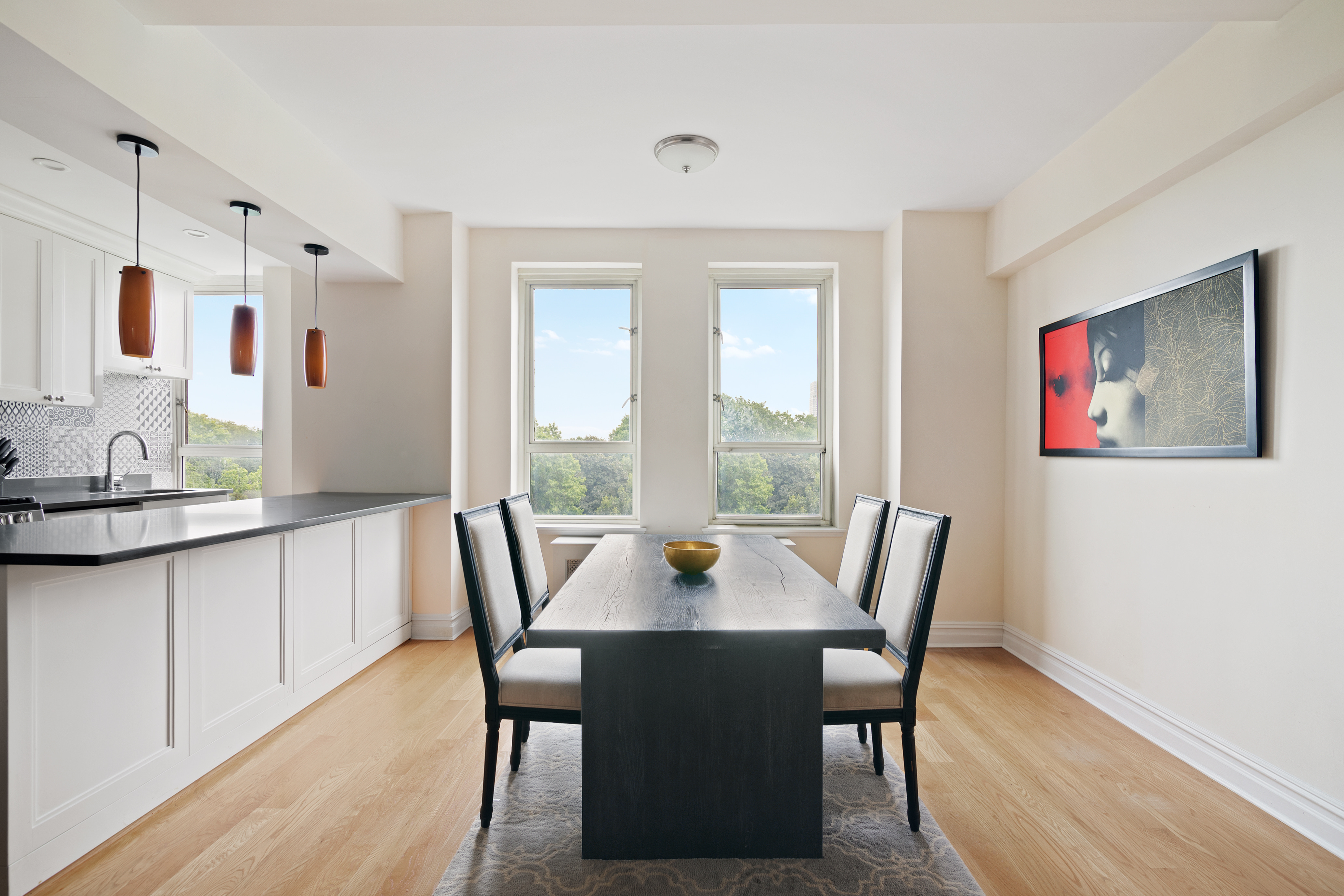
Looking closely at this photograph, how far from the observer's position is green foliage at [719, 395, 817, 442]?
13.5ft

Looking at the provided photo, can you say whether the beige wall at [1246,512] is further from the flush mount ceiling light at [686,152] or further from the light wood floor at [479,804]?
the flush mount ceiling light at [686,152]

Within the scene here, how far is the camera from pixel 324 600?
289 cm

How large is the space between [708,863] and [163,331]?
4862 millimetres

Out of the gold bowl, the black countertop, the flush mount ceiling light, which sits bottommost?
the gold bowl

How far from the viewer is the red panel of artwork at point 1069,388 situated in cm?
291

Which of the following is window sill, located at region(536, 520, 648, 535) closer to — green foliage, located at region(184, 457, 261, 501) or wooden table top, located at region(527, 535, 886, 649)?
wooden table top, located at region(527, 535, 886, 649)

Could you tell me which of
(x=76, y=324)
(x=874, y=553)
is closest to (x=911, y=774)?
(x=874, y=553)

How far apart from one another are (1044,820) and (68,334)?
5.39 meters

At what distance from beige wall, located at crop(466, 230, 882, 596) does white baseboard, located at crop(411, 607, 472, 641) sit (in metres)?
0.67

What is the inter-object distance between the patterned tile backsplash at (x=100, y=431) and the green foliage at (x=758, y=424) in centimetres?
401

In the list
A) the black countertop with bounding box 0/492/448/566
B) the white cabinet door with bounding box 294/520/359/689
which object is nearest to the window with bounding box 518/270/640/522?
the black countertop with bounding box 0/492/448/566

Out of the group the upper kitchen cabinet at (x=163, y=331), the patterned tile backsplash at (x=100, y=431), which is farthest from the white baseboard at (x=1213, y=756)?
the patterned tile backsplash at (x=100, y=431)

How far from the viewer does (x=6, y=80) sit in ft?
5.60

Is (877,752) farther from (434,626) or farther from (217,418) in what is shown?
(217,418)
